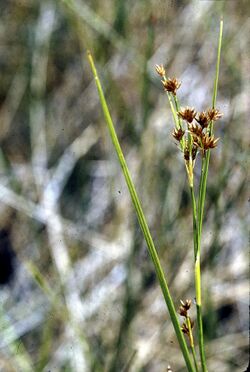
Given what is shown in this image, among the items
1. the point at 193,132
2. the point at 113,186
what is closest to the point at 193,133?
the point at 193,132

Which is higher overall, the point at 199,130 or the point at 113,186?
the point at 113,186

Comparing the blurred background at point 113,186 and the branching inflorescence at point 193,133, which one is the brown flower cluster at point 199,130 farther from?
the blurred background at point 113,186

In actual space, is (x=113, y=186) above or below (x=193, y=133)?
above

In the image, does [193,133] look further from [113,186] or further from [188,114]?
[113,186]

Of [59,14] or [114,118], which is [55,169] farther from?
[59,14]

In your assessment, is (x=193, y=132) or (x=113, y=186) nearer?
(x=193, y=132)

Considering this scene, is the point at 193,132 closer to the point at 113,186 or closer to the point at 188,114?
the point at 188,114

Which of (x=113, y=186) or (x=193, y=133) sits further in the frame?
(x=113, y=186)

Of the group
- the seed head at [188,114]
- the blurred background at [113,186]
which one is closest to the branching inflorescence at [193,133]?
the seed head at [188,114]

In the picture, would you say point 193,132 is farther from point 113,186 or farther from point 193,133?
A: point 113,186
